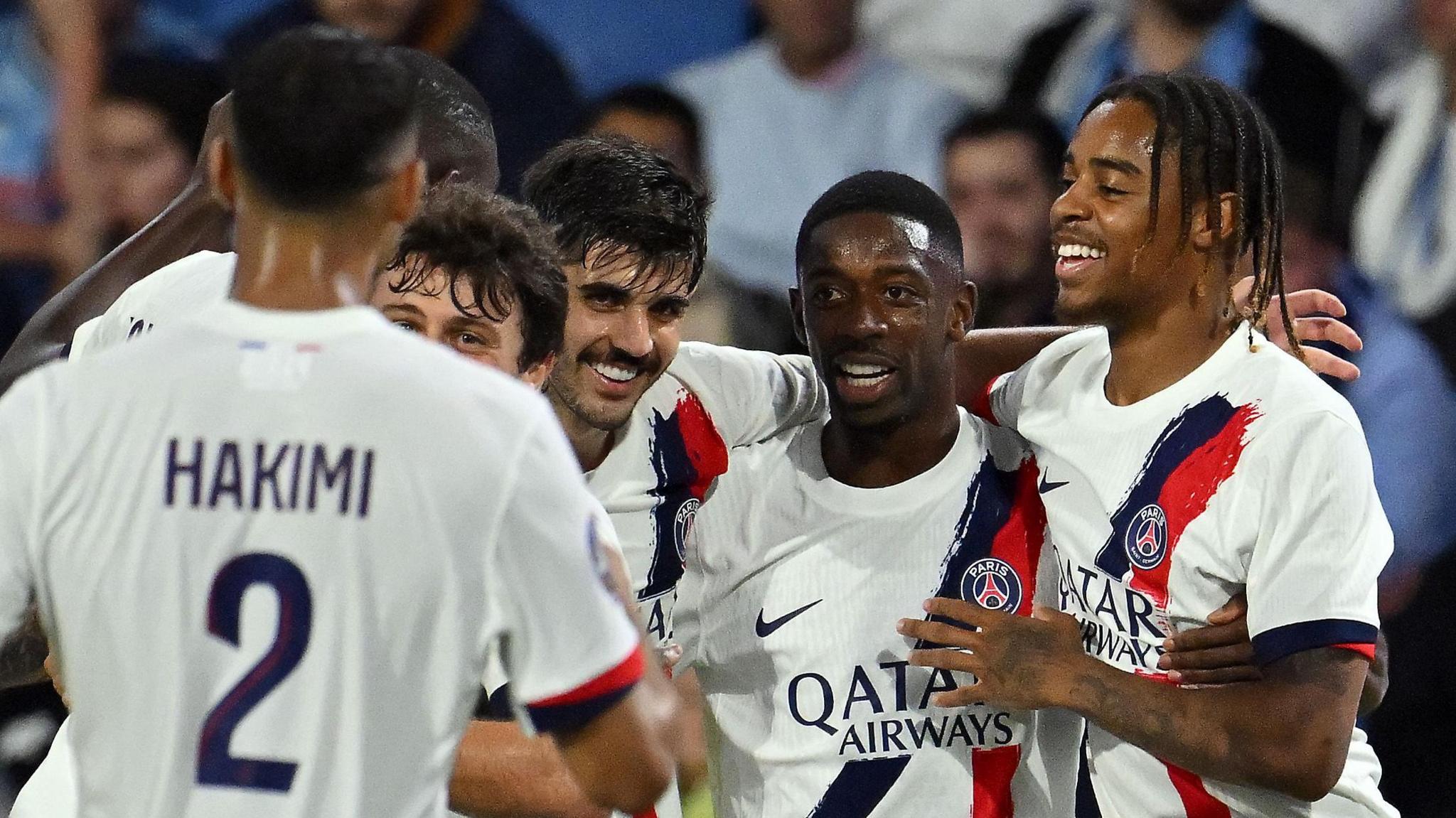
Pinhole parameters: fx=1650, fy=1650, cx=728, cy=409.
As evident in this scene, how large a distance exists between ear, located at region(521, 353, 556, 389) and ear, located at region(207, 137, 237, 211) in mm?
690

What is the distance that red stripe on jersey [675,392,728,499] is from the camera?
3.18 metres

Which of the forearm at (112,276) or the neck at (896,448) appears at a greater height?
the forearm at (112,276)

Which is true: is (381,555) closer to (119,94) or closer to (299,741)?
(299,741)

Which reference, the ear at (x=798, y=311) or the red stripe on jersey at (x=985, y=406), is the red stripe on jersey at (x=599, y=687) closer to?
the ear at (x=798, y=311)

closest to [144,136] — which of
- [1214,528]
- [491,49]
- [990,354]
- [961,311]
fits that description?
[491,49]

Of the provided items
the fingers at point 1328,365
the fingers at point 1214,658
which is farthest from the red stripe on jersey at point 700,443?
the fingers at point 1328,365

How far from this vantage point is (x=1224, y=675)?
2717 mm

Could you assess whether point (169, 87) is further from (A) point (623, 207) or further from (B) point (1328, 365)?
(B) point (1328, 365)

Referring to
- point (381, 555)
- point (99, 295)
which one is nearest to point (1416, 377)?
point (99, 295)

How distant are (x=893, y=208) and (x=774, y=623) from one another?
823mm

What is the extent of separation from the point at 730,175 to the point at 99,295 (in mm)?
3610

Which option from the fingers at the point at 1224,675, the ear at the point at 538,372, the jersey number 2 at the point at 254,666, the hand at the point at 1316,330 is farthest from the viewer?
the hand at the point at 1316,330

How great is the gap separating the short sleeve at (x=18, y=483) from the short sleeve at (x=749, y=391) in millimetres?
1620

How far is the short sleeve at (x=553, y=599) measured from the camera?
5.93 ft
